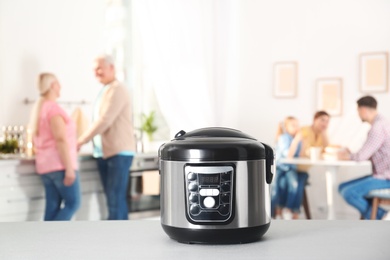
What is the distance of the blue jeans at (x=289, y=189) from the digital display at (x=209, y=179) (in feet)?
17.3

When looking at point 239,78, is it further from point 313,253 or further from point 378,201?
point 313,253

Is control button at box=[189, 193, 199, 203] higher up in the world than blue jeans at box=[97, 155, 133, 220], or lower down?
higher up

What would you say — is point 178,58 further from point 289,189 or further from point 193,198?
point 193,198

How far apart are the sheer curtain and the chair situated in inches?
80.4

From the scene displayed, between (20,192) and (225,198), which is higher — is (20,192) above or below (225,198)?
below

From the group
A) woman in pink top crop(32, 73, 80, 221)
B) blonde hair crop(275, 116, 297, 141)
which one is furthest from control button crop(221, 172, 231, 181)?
blonde hair crop(275, 116, 297, 141)

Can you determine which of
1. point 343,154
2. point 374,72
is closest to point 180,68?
point 343,154

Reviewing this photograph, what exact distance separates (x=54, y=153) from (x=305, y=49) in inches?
144

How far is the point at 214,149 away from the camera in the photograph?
120cm

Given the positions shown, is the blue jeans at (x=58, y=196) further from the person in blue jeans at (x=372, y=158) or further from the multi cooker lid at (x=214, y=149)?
the multi cooker lid at (x=214, y=149)

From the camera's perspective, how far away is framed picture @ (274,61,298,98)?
7.30 metres

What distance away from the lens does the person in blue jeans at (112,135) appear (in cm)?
502

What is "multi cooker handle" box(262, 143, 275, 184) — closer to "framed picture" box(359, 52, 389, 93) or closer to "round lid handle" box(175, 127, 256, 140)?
"round lid handle" box(175, 127, 256, 140)

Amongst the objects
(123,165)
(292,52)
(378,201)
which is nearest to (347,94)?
(292,52)
